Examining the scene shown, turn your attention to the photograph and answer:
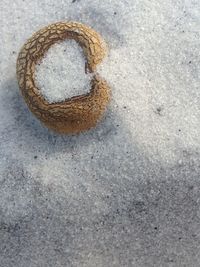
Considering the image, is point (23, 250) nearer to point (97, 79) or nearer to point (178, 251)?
point (178, 251)

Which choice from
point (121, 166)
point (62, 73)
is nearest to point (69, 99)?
point (62, 73)

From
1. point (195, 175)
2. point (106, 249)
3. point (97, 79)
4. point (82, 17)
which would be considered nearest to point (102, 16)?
point (82, 17)

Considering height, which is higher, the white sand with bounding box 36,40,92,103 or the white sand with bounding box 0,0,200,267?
the white sand with bounding box 36,40,92,103

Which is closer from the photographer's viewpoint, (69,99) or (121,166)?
(69,99)

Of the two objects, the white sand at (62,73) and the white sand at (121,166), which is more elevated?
the white sand at (62,73)

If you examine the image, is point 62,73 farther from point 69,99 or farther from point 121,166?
point 121,166
